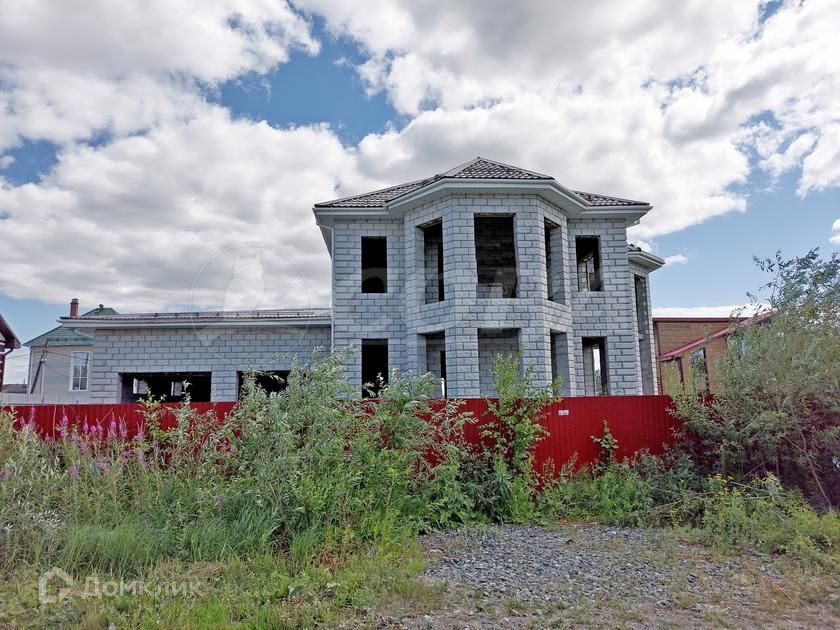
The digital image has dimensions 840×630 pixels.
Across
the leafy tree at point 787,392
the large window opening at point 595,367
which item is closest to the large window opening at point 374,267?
the large window opening at point 595,367

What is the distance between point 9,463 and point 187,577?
2055mm

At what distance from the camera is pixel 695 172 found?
38.2 feet

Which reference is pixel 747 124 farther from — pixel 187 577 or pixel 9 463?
pixel 9 463

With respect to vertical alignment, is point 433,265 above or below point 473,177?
below

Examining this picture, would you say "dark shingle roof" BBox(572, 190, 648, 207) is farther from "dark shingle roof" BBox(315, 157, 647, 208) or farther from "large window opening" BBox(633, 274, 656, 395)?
"large window opening" BBox(633, 274, 656, 395)

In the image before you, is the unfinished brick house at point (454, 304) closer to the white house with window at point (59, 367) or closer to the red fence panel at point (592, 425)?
the red fence panel at point (592, 425)

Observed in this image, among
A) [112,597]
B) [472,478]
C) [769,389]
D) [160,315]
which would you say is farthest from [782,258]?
[160,315]

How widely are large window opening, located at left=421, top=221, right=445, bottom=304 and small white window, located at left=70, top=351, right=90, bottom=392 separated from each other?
65.0ft

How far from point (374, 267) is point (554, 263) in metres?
5.03

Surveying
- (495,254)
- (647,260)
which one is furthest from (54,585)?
(647,260)

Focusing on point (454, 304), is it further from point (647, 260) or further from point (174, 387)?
point (174, 387)

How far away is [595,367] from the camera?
15.1 m

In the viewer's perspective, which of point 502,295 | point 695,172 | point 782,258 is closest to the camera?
point 782,258

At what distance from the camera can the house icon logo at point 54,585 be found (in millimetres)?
3465
